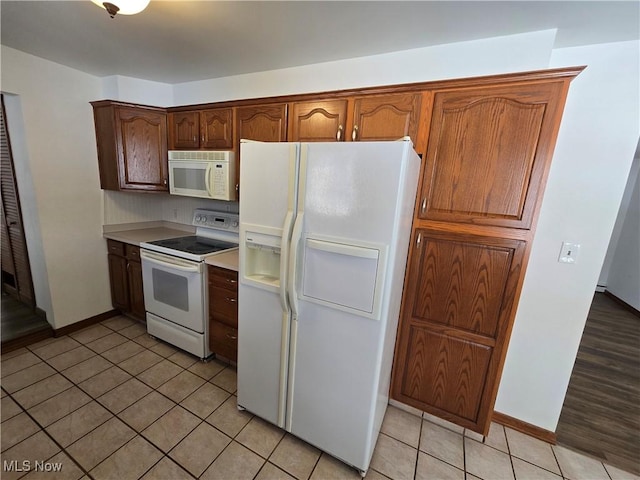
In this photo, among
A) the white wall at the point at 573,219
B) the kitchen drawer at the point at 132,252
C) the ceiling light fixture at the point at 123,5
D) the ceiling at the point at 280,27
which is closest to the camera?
the ceiling light fixture at the point at 123,5

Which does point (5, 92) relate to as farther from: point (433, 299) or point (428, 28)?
point (433, 299)

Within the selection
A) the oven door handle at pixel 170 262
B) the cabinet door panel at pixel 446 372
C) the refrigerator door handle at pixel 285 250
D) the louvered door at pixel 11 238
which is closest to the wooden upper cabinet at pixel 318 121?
the refrigerator door handle at pixel 285 250

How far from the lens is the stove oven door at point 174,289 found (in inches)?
89.4

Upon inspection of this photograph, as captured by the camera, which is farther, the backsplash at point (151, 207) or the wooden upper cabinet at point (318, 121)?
the backsplash at point (151, 207)

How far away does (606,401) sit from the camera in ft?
7.39

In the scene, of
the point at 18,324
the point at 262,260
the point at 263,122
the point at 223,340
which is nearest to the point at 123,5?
the point at 263,122

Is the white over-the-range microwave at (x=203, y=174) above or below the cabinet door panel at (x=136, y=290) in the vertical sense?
above

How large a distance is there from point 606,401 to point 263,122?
352cm

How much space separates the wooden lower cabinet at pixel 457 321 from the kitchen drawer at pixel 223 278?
1.26 metres

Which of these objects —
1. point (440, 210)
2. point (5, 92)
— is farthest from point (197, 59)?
point (440, 210)

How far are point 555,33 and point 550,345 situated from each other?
71.6 inches

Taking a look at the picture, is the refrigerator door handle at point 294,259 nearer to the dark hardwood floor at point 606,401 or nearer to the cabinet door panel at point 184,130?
the cabinet door panel at point 184,130

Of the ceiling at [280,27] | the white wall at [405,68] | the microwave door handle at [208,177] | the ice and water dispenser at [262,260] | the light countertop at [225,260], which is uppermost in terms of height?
the ceiling at [280,27]

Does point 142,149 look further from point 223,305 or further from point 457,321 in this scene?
point 457,321
